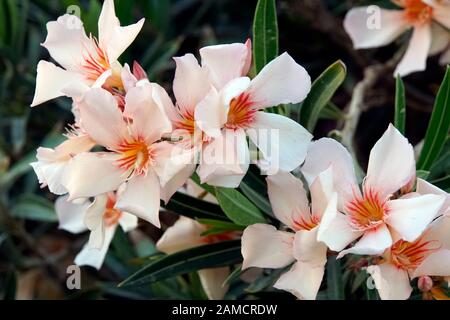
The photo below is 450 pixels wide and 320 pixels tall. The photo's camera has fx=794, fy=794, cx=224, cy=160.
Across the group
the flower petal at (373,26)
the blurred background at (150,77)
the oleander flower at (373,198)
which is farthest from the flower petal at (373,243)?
the blurred background at (150,77)

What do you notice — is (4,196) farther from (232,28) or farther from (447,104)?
(447,104)

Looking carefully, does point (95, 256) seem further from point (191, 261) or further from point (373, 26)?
point (373, 26)

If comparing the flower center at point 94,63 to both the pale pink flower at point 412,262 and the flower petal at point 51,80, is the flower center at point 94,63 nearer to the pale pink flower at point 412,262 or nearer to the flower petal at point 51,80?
the flower petal at point 51,80

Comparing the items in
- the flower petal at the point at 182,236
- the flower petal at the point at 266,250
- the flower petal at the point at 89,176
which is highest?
the flower petal at the point at 89,176

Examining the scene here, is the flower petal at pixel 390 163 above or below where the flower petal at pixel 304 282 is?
above

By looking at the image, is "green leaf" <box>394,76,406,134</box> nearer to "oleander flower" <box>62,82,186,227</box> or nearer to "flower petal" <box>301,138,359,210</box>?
"flower petal" <box>301,138,359,210</box>
